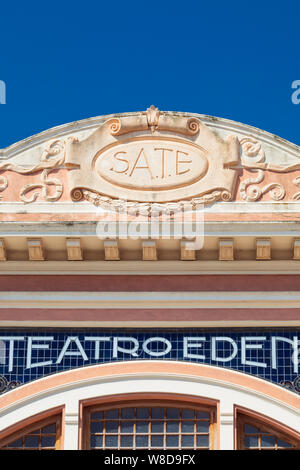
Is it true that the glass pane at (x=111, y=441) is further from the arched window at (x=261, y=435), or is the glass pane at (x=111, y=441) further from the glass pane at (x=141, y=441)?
the arched window at (x=261, y=435)

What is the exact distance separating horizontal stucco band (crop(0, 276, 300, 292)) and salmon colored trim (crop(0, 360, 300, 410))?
129 cm

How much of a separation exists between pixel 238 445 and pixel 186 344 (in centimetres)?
176

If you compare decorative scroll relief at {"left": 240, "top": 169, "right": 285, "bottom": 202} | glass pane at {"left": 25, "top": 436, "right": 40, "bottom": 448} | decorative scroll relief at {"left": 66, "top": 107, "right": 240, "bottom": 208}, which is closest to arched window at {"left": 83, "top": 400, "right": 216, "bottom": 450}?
glass pane at {"left": 25, "top": 436, "right": 40, "bottom": 448}

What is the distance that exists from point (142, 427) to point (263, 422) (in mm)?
1835

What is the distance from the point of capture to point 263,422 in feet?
72.8

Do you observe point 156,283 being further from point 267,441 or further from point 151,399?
point 267,441

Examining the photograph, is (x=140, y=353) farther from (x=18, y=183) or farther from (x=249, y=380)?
(x=18, y=183)

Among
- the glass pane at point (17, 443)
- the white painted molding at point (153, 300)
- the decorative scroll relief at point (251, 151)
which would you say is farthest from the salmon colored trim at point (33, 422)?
the decorative scroll relief at point (251, 151)

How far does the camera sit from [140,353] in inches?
889

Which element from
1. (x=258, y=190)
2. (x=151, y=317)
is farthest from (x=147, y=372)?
(x=258, y=190)

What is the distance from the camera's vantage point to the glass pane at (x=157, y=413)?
73.4 feet

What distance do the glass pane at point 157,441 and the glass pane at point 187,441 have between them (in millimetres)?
316
